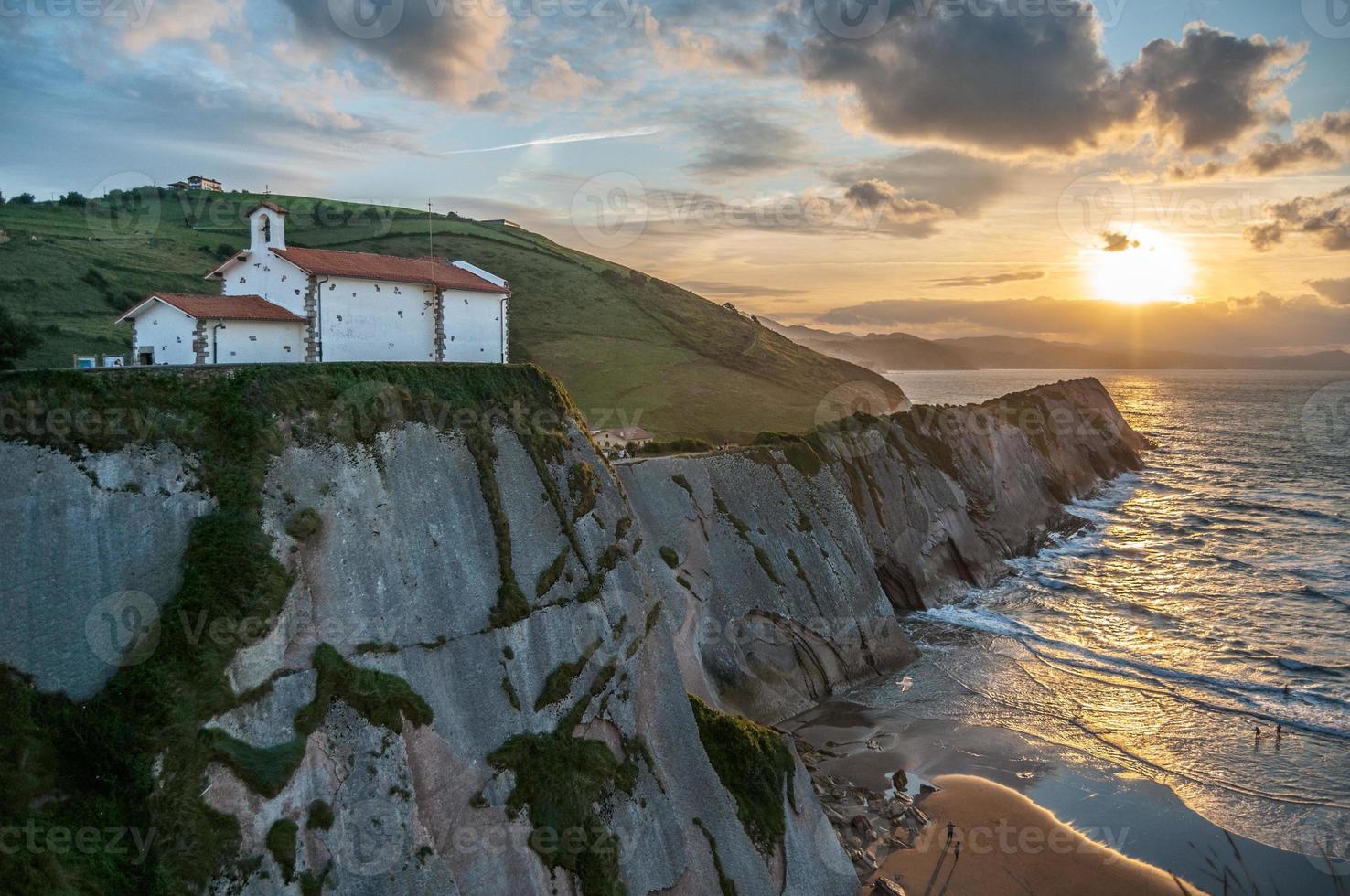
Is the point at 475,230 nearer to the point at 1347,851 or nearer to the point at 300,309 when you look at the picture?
the point at 300,309

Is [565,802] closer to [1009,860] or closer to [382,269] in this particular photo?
[1009,860]

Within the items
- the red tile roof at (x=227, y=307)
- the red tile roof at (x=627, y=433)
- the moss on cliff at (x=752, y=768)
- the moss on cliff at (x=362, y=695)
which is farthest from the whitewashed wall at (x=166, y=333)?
the red tile roof at (x=627, y=433)

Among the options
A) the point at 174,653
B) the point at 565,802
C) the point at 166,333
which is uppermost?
the point at 166,333

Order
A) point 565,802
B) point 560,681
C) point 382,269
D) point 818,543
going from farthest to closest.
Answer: point 818,543 < point 382,269 < point 560,681 < point 565,802

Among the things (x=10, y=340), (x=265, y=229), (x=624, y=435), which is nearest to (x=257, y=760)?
(x=265, y=229)

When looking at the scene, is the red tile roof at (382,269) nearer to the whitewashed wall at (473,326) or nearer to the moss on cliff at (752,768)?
the whitewashed wall at (473,326)

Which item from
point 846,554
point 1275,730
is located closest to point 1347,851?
point 1275,730
